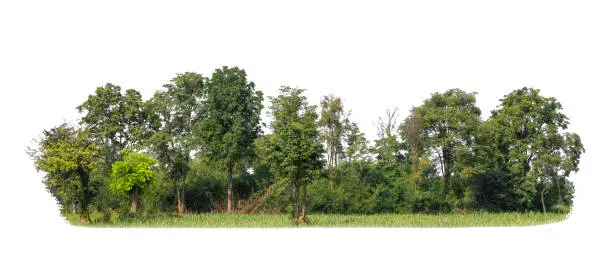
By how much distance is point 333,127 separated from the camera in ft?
127

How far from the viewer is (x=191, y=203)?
38750mm

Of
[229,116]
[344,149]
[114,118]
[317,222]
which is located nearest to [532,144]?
[344,149]

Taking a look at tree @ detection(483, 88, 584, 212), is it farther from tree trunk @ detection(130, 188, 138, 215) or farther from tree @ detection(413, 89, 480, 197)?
tree trunk @ detection(130, 188, 138, 215)

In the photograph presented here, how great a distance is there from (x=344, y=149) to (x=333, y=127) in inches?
70.3

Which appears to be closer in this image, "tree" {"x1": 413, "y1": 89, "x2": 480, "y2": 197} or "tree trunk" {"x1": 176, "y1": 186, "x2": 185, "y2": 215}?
"tree trunk" {"x1": 176, "y1": 186, "x2": 185, "y2": 215}

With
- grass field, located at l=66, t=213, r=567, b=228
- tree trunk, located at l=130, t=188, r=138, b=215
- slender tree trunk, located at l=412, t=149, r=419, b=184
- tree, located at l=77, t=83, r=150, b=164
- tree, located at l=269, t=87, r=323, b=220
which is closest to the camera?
tree, located at l=269, t=87, r=323, b=220

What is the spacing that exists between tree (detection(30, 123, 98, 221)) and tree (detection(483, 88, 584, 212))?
1062 inches

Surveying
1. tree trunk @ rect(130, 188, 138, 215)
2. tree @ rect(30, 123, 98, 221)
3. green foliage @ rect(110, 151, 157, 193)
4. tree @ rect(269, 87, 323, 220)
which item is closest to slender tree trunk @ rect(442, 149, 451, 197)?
tree @ rect(269, 87, 323, 220)

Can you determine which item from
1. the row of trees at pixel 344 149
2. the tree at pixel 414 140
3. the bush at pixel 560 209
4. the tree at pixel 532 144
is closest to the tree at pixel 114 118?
the row of trees at pixel 344 149

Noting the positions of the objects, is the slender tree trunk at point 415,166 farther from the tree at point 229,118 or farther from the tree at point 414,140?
the tree at point 229,118

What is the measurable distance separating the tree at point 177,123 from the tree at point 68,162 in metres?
8.23

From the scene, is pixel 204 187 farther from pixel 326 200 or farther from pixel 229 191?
pixel 326 200

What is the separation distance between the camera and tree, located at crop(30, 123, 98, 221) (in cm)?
2650

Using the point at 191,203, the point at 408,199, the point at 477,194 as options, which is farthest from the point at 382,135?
the point at 191,203
